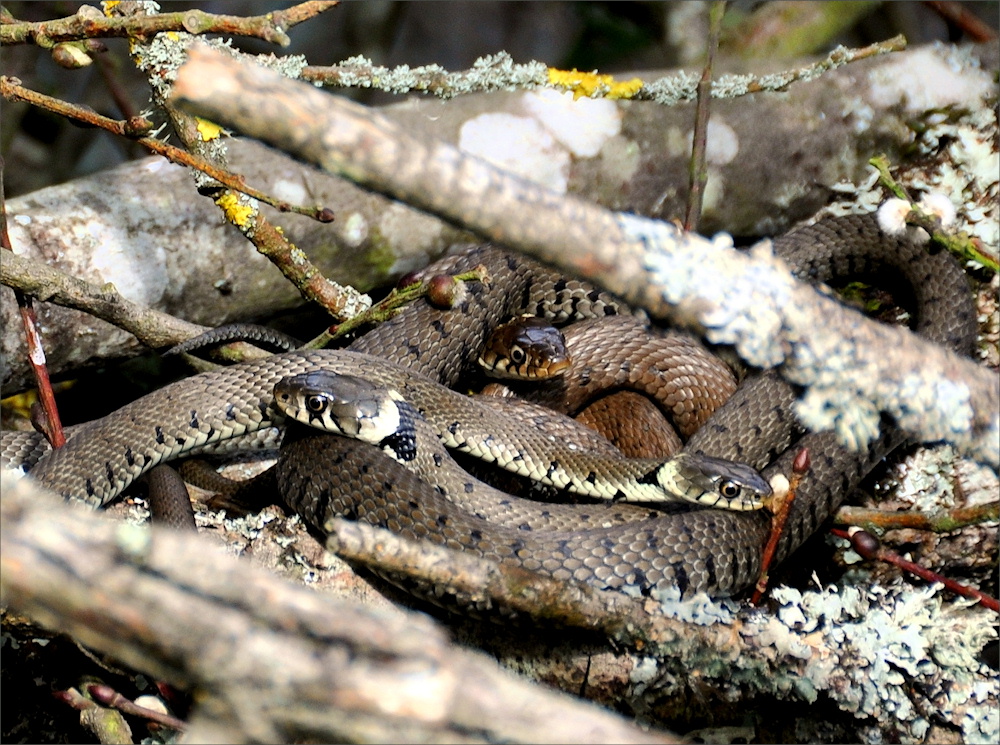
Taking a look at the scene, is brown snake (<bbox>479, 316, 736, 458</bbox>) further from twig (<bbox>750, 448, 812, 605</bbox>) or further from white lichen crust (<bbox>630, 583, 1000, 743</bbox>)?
white lichen crust (<bbox>630, 583, 1000, 743</bbox>)

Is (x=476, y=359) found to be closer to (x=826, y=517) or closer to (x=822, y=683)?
(x=826, y=517)

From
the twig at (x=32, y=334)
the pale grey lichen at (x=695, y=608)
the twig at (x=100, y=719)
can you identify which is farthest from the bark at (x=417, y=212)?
the pale grey lichen at (x=695, y=608)

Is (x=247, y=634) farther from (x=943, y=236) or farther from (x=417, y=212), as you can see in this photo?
(x=417, y=212)

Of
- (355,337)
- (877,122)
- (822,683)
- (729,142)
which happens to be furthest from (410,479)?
(877,122)

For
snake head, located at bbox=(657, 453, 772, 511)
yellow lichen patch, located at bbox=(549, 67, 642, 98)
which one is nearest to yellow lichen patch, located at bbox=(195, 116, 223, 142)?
yellow lichen patch, located at bbox=(549, 67, 642, 98)

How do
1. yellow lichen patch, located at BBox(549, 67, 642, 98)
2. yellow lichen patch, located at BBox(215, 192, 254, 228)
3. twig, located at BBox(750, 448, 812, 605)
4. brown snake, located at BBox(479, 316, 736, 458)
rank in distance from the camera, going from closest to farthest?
twig, located at BBox(750, 448, 812, 605), yellow lichen patch, located at BBox(215, 192, 254, 228), yellow lichen patch, located at BBox(549, 67, 642, 98), brown snake, located at BBox(479, 316, 736, 458)
